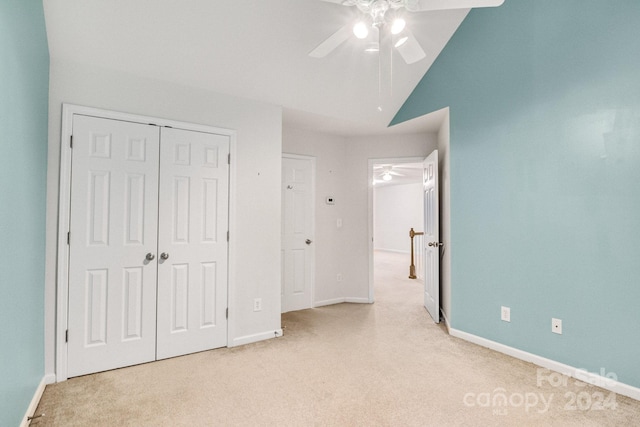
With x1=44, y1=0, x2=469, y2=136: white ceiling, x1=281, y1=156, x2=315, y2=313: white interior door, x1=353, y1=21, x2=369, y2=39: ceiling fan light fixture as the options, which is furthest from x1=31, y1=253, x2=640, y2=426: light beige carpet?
x1=44, y1=0, x2=469, y2=136: white ceiling

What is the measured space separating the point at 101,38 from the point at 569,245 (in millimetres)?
3876

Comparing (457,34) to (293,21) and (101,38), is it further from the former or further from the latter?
(101,38)

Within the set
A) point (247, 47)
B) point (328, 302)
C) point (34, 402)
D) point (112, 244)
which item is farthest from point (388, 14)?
point (328, 302)

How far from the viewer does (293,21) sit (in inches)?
101

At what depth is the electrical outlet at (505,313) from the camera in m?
2.85

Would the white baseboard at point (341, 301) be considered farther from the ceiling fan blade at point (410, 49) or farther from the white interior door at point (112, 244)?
the ceiling fan blade at point (410, 49)

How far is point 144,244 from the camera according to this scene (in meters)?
2.66

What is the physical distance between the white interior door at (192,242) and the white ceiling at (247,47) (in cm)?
59

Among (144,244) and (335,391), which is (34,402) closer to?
(144,244)

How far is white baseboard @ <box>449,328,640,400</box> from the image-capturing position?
2168 mm

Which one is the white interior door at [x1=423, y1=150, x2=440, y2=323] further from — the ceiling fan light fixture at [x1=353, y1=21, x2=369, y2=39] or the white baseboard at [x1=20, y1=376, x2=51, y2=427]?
Result: the white baseboard at [x1=20, y1=376, x2=51, y2=427]

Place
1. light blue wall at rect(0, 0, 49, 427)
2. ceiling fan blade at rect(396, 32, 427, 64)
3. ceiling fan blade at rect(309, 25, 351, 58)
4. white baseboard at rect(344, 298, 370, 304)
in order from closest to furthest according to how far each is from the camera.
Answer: light blue wall at rect(0, 0, 49, 427)
ceiling fan blade at rect(309, 25, 351, 58)
ceiling fan blade at rect(396, 32, 427, 64)
white baseboard at rect(344, 298, 370, 304)

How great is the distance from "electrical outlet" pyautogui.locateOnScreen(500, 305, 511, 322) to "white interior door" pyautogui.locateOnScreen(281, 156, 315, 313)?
7.64 ft

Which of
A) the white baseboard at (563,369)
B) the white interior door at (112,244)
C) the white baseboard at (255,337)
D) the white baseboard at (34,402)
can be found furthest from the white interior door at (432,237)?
the white baseboard at (34,402)
